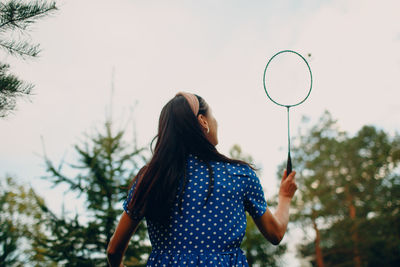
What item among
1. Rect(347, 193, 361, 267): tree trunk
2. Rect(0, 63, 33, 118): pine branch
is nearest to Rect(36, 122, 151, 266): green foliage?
Rect(0, 63, 33, 118): pine branch

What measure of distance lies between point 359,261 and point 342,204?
3.73 m

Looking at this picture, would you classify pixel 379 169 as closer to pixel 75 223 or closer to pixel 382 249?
pixel 382 249

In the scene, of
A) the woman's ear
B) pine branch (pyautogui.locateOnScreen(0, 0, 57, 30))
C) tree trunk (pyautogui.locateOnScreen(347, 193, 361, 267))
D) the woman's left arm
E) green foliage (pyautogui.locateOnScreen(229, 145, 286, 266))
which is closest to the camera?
the woman's left arm

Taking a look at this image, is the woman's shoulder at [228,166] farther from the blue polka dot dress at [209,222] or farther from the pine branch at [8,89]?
the pine branch at [8,89]

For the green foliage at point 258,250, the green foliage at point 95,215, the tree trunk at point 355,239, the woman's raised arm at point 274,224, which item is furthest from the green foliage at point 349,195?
the woman's raised arm at point 274,224

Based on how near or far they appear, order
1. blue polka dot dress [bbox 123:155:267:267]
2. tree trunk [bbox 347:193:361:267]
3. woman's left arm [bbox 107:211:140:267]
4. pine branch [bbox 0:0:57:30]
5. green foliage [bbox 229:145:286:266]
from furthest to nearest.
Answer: tree trunk [bbox 347:193:361:267], green foliage [bbox 229:145:286:266], pine branch [bbox 0:0:57:30], woman's left arm [bbox 107:211:140:267], blue polka dot dress [bbox 123:155:267:267]

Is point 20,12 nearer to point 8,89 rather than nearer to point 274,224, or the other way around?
point 8,89

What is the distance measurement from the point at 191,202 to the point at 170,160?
0.24 m

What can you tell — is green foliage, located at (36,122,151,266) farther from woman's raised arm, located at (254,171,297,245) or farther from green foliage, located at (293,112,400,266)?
green foliage, located at (293,112,400,266)

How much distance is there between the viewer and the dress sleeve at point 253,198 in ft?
6.05

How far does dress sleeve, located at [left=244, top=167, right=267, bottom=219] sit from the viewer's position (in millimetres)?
1844

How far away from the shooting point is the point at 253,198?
186cm

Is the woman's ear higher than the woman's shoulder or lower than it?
higher

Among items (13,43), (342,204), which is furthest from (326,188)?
(13,43)
